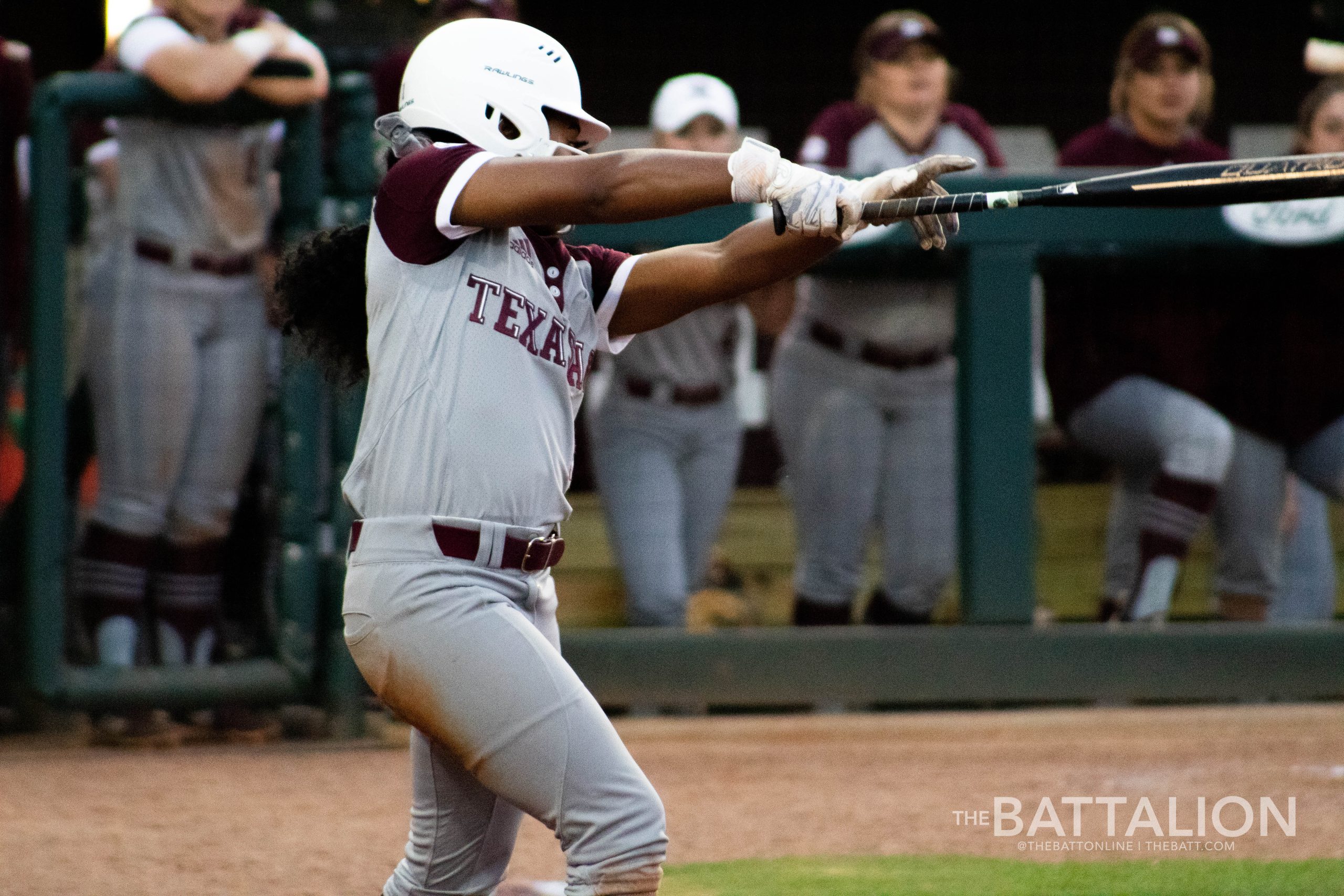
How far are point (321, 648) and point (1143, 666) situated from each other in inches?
96.6

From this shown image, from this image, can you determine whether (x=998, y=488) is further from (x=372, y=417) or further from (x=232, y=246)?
(x=372, y=417)

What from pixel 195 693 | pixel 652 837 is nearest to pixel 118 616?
pixel 195 693

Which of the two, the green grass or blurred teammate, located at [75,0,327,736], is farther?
blurred teammate, located at [75,0,327,736]

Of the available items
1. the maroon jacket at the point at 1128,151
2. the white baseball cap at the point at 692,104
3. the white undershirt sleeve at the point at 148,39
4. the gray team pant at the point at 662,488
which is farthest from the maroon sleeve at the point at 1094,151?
the white undershirt sleeve at the point at 148,39

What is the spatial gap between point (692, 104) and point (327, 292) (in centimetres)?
251

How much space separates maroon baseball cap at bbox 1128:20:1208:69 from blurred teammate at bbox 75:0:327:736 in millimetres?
2452

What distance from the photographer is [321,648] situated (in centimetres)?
470

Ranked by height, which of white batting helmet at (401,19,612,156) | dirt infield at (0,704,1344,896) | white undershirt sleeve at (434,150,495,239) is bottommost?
dirt infield at (0,704,1344,896)

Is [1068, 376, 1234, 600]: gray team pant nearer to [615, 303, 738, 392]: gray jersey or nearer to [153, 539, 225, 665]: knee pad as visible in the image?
[615, 303, 738, 392]: gray jersey

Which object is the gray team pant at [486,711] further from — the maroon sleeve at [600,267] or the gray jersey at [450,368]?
the maroon sleeve at [600,267]

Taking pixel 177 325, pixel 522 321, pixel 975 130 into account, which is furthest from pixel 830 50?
pixel 522 321

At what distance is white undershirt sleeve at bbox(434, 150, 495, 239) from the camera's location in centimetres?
229

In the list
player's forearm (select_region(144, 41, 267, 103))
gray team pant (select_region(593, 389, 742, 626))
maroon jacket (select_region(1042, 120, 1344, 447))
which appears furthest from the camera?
maroon jacket (select_region(1042, 120, 1344, 447))
